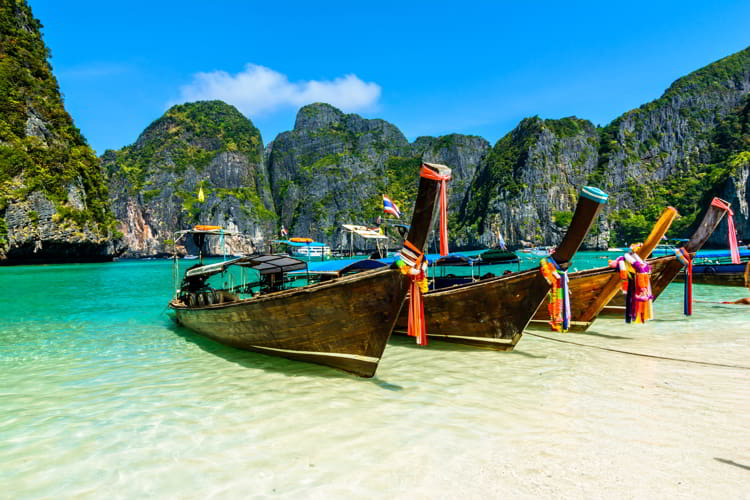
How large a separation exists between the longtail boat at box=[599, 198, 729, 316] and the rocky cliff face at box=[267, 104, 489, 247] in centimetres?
12375

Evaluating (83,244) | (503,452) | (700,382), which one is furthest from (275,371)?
(83,244)

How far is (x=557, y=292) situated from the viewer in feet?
22.0

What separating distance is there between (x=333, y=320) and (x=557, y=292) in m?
4.21

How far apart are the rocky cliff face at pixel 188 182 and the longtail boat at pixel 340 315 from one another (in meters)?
120

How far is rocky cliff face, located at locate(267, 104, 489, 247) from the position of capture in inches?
5822

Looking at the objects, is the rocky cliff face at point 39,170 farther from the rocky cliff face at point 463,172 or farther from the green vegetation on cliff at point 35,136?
the rocky cliff face at point 463,172

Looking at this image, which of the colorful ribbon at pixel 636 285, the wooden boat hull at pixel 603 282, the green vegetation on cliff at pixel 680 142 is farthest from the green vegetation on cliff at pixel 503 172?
the colorful ribbon at pixel 636 285

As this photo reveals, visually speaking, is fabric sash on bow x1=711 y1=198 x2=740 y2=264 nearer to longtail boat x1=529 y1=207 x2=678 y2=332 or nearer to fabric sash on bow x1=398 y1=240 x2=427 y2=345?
longtail boat x1=529 y1=207 x2=678 y2=332

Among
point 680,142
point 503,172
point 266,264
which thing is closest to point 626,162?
point 680,142

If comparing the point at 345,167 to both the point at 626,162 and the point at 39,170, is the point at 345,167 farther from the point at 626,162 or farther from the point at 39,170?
the point at 39,170

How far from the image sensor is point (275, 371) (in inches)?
267

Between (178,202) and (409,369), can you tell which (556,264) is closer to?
(409,369)

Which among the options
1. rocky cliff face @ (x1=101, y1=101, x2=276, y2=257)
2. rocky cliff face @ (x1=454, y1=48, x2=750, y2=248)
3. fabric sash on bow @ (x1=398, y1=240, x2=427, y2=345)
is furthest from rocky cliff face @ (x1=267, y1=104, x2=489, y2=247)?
fabric sash on bow @ (x1=398, y1=240, x2=427, y2=345)

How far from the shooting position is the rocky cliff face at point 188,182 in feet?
422
